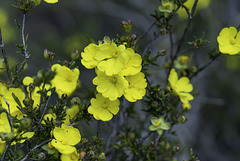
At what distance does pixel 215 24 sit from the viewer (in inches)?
197

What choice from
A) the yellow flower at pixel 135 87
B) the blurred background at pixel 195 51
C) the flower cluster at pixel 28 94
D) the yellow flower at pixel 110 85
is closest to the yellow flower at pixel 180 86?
the yellow flower at pixel 135 87

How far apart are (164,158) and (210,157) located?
2503 mm

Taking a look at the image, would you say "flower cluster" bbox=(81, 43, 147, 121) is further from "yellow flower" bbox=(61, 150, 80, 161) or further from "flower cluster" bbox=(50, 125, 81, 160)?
"yellow flower" bbox=(61, 150, 80, 161)

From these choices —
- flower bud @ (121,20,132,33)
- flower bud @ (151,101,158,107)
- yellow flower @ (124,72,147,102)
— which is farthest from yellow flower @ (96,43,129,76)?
flower bud @ (151,101,158,107)

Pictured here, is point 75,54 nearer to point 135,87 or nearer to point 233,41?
point 135,87

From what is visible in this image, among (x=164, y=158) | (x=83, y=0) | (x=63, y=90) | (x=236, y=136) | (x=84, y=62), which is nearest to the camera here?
(x=84, y=62)

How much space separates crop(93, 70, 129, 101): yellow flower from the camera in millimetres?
2080

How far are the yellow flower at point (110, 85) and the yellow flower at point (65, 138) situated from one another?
37 centimetres

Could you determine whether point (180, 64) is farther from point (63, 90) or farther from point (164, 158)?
point (63, 90)

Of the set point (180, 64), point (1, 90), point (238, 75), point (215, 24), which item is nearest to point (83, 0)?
point (215, 24)

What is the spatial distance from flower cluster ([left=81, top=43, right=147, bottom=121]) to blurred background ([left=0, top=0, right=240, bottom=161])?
163 centimetres

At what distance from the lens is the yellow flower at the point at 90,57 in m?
2.14

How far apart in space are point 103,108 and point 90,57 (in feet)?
1.34

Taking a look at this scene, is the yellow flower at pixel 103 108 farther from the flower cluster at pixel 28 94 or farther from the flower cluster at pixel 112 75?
the flower cluster at pixel 28 94
